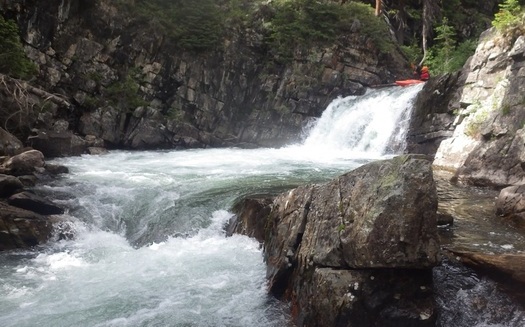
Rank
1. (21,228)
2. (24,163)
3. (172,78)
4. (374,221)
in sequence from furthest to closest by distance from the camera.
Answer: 1. (172,78)
2. (24,163)
3. (21,228)
4. (374,221)

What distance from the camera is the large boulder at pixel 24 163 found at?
11009 millimetres

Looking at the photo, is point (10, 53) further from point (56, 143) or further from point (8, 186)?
point (8, 186)

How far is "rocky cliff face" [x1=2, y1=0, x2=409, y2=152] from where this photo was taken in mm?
17562

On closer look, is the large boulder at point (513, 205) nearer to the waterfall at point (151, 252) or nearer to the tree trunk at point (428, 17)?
the waterfall at point (151, 252)

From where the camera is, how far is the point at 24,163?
1132 cm

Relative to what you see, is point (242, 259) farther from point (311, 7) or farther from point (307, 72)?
point (311, 7)

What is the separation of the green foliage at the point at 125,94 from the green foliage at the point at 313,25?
7030mm

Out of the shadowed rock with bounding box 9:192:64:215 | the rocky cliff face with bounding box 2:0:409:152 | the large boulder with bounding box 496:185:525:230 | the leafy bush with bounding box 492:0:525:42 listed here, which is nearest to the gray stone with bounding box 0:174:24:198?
the shadowed rock with bounding box 9:192:64:215

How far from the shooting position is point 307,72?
21.1m

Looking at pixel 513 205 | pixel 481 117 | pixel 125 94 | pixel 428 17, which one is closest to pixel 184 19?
pixel 125 94

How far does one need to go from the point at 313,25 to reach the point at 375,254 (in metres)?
18.8

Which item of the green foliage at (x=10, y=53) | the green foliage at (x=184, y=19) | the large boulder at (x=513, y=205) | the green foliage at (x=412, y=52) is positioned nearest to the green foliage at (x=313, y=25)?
the green foliage at (x=412, y=52)

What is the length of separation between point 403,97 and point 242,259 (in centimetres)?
1240

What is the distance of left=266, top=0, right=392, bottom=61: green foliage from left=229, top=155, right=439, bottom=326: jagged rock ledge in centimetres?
1639
